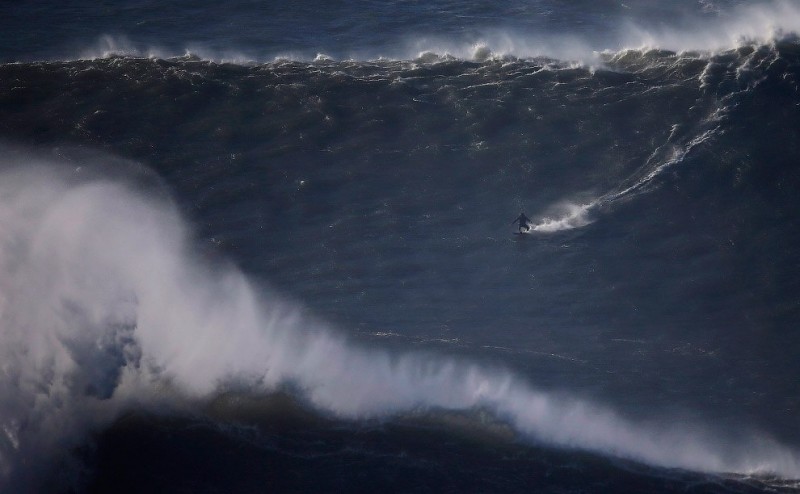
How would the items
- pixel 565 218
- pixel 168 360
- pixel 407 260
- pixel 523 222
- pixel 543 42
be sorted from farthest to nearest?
1. pixel 543 42
2. pixel 565 218
3. pixel 523 222
4. pixel 407 260
5. pixel 168 360

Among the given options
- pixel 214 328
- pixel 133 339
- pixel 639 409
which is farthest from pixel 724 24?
pixel 133 339

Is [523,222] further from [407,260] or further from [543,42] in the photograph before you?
[543,42]

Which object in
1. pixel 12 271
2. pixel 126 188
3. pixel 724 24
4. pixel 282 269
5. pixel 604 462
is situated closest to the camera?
pixel 604 462

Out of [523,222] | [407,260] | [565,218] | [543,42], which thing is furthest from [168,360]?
[543,42]

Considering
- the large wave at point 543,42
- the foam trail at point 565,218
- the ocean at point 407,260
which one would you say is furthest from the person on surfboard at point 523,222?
the large wave at point 543,42

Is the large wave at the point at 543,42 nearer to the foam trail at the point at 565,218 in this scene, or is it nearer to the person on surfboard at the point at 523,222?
the foam trail at the point at 565,218

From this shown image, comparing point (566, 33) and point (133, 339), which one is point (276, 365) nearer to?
point (133, 339)
